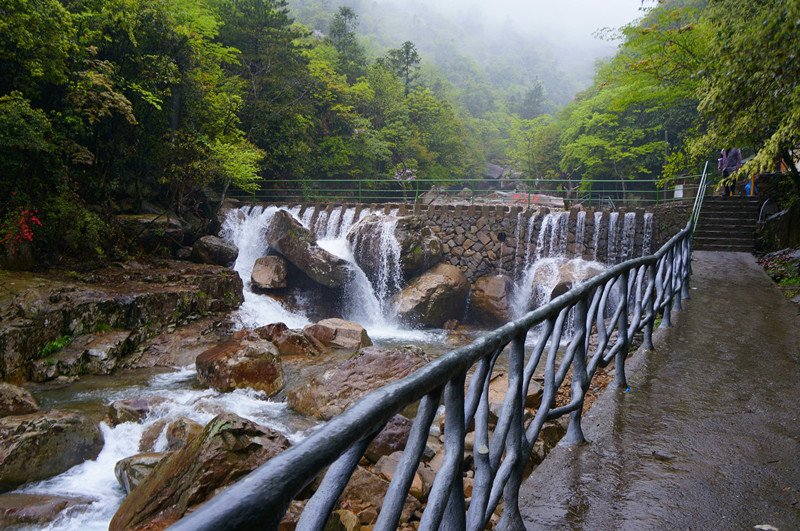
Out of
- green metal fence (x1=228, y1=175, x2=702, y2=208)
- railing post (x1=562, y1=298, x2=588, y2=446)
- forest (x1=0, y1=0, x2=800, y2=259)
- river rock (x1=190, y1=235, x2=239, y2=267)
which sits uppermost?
forest (x1=0, y1=0, x2=800, y2=259)

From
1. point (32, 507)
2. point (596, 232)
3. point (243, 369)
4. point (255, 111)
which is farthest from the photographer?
point (255, 111)

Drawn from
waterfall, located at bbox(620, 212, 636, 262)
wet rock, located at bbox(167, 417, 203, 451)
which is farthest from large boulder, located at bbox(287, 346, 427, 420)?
waterfall, located at bbox(620, 212, 636, 262)

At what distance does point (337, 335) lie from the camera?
10.3 meters

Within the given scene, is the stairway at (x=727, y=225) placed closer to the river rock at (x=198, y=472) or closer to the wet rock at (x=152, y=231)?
the river rock at (x=198, y=472)

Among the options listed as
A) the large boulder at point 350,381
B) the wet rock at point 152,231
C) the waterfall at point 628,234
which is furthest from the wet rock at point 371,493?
the waterfall at point 628,234

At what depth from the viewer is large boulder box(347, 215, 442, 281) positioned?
48.9 feet

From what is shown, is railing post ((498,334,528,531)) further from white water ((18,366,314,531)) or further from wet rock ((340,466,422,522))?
white water ((18,366,314,531))

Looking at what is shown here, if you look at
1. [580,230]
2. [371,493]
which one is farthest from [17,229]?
[580,230]

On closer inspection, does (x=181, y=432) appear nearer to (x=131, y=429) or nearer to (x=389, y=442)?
(x=131, y=429)

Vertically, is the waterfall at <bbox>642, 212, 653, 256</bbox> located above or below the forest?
below

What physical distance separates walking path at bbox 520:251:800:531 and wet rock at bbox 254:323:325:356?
22.8ft

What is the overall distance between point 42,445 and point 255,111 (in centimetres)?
1977

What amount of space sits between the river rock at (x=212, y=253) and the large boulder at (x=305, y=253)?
1.40 m

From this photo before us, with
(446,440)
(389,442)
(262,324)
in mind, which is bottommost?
(262,324)
